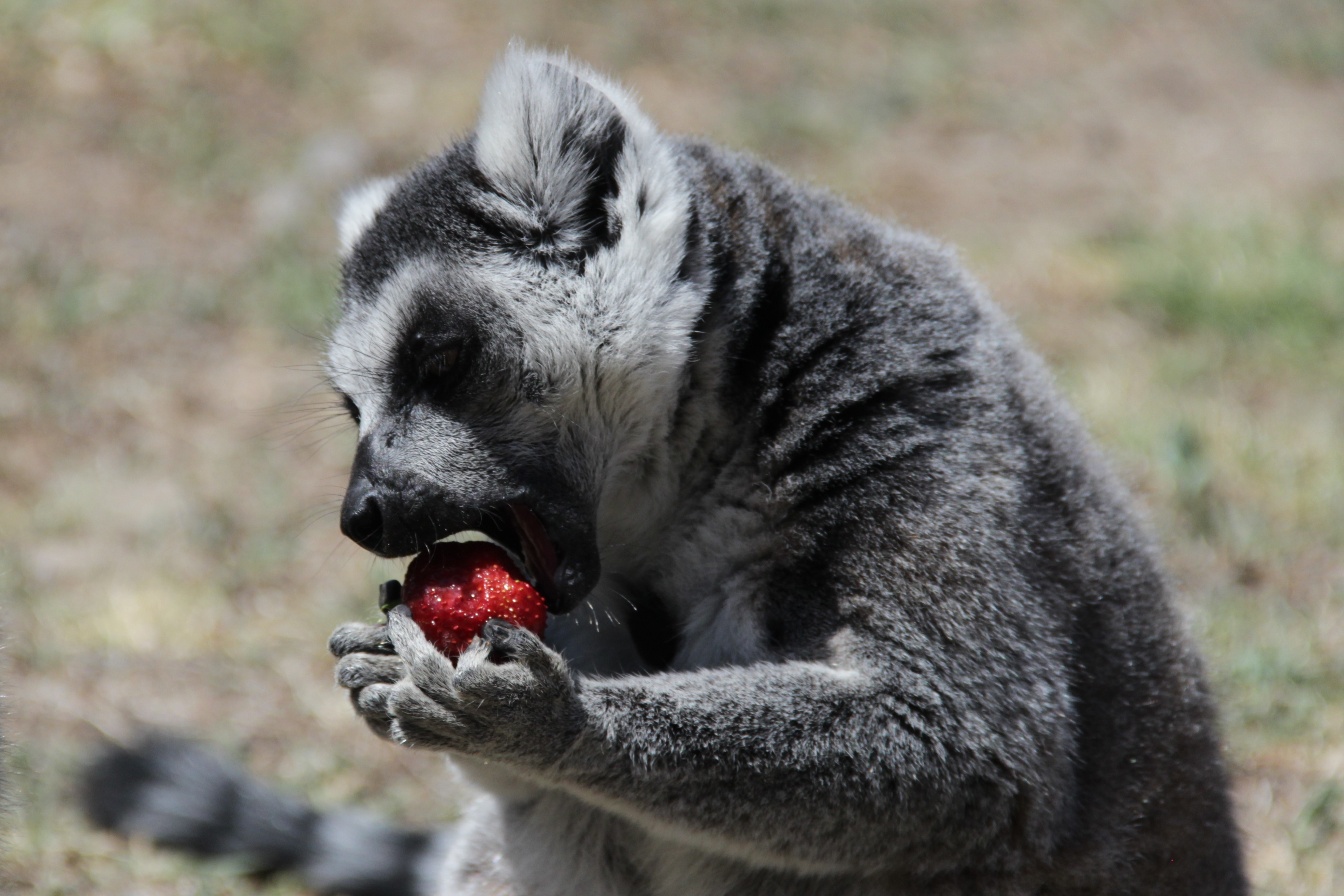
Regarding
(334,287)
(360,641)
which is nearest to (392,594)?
(360,641)

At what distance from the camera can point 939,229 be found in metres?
8.41

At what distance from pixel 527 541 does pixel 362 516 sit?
444 millimetres

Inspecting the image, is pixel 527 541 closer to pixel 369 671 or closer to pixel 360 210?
pixel 369 671

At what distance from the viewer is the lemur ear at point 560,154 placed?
334cm

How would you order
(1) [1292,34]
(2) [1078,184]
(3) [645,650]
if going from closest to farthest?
(3) [645,650]
(2) [1078,184]
(1) [1292,34]

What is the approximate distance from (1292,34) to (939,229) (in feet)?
14.4

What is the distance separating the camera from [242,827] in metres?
4.24

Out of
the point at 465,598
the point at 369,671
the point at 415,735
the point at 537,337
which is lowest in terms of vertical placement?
the point at 415,735

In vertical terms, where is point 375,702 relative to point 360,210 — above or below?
below

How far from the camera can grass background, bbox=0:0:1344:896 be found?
490 cm

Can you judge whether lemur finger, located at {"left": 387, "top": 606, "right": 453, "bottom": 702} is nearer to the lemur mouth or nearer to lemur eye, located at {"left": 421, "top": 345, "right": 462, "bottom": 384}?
the lemur mouth

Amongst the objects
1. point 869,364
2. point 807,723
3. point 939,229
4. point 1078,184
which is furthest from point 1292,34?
point 807,723

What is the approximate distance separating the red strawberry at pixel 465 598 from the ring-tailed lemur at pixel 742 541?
82 mm

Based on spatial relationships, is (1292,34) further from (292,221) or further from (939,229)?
(292,221)
